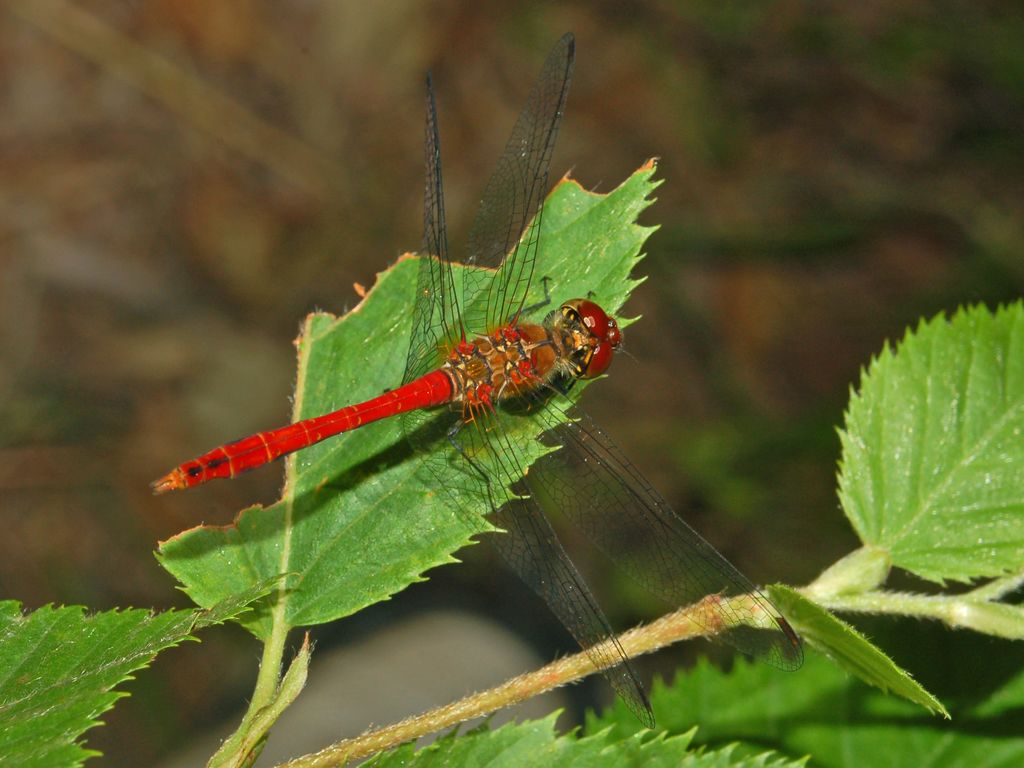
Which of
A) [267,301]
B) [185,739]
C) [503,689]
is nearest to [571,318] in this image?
[503,689]

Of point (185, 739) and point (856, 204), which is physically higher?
point (856, 204)

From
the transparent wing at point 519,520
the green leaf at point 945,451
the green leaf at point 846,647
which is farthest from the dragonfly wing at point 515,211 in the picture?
the green leaf at point 846,647

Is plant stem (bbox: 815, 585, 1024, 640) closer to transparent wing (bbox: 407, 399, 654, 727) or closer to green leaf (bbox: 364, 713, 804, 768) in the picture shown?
green leaf (bbox: 364, 713, 804, 768)

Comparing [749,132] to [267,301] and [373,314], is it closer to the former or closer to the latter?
[267,301]

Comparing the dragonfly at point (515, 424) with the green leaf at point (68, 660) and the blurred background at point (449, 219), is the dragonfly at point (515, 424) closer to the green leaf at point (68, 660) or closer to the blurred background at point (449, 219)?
the green leaf at point (68, 660)

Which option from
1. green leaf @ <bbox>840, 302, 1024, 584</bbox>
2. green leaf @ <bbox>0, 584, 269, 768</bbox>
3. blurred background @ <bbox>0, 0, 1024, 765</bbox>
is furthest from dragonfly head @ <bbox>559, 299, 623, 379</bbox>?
blurred background @ <bbox>0, 0, 1024, 765</bbox>

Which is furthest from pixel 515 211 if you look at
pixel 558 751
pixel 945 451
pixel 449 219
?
pixel 449 219

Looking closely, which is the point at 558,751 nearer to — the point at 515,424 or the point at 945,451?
the point at 515,424

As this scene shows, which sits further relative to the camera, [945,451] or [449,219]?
[449,219]
